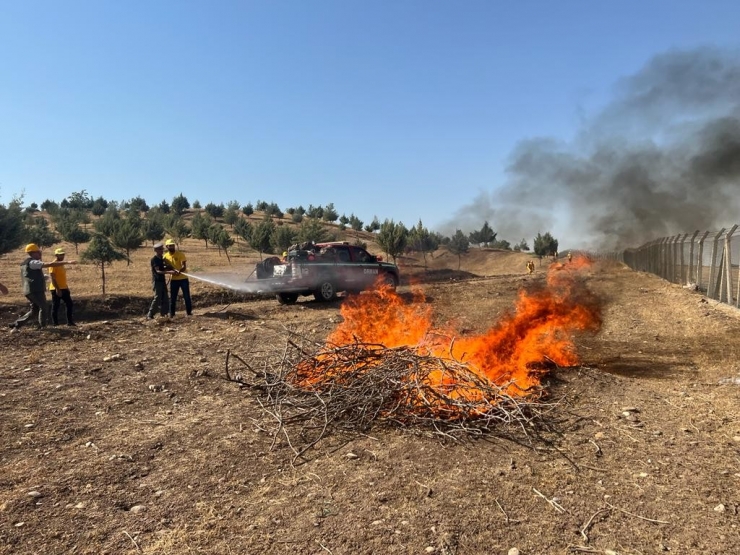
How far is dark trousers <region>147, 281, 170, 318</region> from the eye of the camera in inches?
448

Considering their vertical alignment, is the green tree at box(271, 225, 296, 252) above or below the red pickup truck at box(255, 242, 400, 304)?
above

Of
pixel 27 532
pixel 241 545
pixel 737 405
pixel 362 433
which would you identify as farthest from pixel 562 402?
→ pixel 27 532

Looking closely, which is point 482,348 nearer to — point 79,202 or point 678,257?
point 678,257

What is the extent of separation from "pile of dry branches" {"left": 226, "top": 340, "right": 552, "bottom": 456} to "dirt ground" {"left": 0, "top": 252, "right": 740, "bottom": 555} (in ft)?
0.59

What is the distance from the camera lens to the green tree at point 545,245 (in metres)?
47.5

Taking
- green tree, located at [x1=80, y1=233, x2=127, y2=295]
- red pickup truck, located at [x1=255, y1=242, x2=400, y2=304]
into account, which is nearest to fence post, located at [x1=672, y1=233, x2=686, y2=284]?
red pickup truck, located at [x1=255, y1=242, x2=400, y2=304]

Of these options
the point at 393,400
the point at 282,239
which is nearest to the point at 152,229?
the point at 282,239

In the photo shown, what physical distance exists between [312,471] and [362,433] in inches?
30.7

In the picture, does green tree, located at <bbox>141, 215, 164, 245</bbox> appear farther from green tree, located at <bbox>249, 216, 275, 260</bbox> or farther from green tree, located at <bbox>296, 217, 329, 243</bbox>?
green tree, located at <bbox>296, 217, 329, 243</bbox>

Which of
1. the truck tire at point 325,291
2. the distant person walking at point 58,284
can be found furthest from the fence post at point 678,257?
the distant person walking at point 58,284

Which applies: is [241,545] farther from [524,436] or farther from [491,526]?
[524,436]

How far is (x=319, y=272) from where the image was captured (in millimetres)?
14367

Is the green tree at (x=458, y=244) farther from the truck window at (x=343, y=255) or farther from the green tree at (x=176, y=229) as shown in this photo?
the truck window at (x=343, y=255)

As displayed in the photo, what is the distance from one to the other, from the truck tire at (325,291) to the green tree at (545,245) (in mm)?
37398
